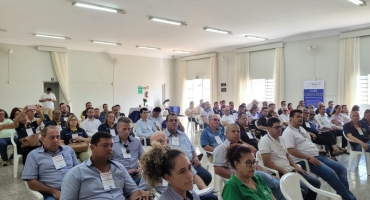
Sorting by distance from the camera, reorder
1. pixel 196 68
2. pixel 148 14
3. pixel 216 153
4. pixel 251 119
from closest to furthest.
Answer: pixel 216 153 < pixel 148 14 < pixel 251 119 < pixel 196 68

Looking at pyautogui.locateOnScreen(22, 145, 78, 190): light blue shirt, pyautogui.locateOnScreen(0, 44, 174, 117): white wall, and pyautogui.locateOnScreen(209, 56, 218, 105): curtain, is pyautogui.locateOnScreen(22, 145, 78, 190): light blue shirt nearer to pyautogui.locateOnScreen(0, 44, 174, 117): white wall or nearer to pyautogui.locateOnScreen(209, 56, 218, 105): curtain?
pyautogui.locateOnScreen(0, 44, 174, 117): white wall

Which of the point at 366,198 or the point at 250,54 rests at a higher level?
the point at 250,54

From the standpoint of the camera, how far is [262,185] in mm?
2061

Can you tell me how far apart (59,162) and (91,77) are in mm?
10568

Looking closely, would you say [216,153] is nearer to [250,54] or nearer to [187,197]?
[187,197]

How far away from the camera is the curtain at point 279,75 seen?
10.1 m

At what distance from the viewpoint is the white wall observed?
10.6 metres

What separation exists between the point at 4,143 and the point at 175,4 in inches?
177

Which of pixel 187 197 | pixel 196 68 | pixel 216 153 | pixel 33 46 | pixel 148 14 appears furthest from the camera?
pixel 196 68

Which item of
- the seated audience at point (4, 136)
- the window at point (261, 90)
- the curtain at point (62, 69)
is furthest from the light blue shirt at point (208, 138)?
the curtain at point (62, 69)

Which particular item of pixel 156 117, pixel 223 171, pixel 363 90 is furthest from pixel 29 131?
pixel 363 90

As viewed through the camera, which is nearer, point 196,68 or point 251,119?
point 251,119

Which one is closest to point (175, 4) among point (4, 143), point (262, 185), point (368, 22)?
point (4, 143)

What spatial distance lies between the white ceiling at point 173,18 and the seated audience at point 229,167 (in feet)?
12.2
